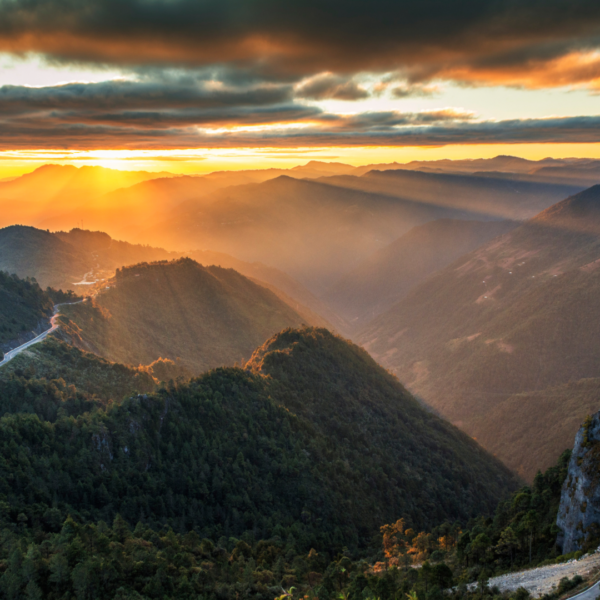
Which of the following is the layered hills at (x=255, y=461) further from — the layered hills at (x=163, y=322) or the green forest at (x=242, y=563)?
the layered hills at (x=163, y=322)

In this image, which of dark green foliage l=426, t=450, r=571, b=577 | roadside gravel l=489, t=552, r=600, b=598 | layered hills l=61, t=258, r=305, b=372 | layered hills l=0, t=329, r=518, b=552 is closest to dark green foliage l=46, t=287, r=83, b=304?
layered hills l=61, t=258, r=305, b=372

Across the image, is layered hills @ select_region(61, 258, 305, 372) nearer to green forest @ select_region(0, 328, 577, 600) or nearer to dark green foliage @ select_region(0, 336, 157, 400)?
dark green foliage @ select_region(0, 336, 157, 400)

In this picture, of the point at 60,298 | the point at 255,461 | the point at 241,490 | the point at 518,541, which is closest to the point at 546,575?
the point at 518,541

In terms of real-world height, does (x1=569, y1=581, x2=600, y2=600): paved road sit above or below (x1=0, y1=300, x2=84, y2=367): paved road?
below

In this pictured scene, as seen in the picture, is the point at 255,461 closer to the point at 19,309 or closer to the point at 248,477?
the point at 248,477

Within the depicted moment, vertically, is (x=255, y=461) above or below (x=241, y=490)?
above
